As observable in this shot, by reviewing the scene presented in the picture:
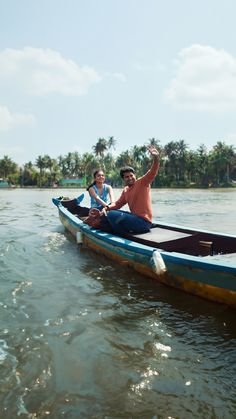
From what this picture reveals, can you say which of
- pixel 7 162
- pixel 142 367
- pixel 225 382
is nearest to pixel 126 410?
pixel 142 367

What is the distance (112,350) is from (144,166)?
84.5 metres

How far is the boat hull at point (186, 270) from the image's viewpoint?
4.09 m

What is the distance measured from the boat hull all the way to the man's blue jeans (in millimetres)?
235

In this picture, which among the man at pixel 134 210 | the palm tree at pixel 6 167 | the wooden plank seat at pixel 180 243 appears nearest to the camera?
the wooden plank seat at pixel 180 243

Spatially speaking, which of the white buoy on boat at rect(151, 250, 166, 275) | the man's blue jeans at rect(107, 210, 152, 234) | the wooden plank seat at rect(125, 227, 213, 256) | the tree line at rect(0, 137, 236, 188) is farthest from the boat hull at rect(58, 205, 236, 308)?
the tree line at rect(0, 137, 236, 188)

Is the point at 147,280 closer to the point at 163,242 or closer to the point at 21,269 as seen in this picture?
the point at 163,242

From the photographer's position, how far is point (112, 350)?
11.3ft

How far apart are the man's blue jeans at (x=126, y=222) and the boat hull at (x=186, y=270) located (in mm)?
235

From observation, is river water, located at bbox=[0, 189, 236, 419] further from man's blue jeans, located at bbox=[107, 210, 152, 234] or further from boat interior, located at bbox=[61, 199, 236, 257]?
man's blue jeans, located at bbox=[107, 210, 152, 234]

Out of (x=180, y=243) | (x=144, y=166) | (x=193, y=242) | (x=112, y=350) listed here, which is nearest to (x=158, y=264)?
(x=180, y=243)

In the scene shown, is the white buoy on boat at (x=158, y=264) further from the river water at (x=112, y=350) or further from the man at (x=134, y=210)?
the man at (x=134, y=210)

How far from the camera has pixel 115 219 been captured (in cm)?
648

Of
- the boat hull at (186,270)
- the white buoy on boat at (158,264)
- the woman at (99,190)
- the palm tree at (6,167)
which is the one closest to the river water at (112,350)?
the boat hull at (186,270)

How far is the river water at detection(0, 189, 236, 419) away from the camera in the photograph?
262 cm
